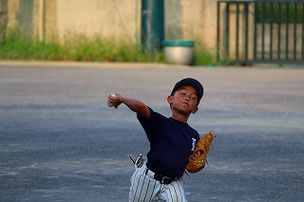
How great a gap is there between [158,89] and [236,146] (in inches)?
270

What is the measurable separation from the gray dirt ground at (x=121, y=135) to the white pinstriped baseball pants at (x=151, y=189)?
180cm

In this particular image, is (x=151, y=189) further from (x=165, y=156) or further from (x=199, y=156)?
(x=199, y=156)

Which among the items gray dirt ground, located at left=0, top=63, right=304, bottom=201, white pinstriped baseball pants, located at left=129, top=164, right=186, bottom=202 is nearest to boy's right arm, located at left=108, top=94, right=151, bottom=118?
white pinstriped baseball pants, located at left=129, top=164, right=186, bottom=202

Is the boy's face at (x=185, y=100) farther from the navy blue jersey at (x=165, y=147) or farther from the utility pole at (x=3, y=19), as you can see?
the utility pole at (x=3, y=19)

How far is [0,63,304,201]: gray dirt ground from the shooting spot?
7.48 meters

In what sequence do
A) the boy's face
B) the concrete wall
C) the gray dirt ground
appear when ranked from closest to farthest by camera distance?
the boy's face < the gray dirt ground < the concrete wall

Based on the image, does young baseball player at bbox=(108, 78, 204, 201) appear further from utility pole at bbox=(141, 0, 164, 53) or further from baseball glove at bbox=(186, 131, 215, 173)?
utility pole at bbox=(141, 0, 164, 53)

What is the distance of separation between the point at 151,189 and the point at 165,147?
0.27 metres

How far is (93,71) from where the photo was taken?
68.1ft

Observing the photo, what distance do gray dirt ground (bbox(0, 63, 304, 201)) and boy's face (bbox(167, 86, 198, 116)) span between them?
191 centimetres

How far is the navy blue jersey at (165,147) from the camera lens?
202 inches

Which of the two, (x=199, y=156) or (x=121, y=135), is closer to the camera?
(x=199, y=156)

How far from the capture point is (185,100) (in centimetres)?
523

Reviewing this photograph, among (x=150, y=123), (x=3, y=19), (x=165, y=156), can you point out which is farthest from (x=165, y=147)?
(x=3, y=19)
